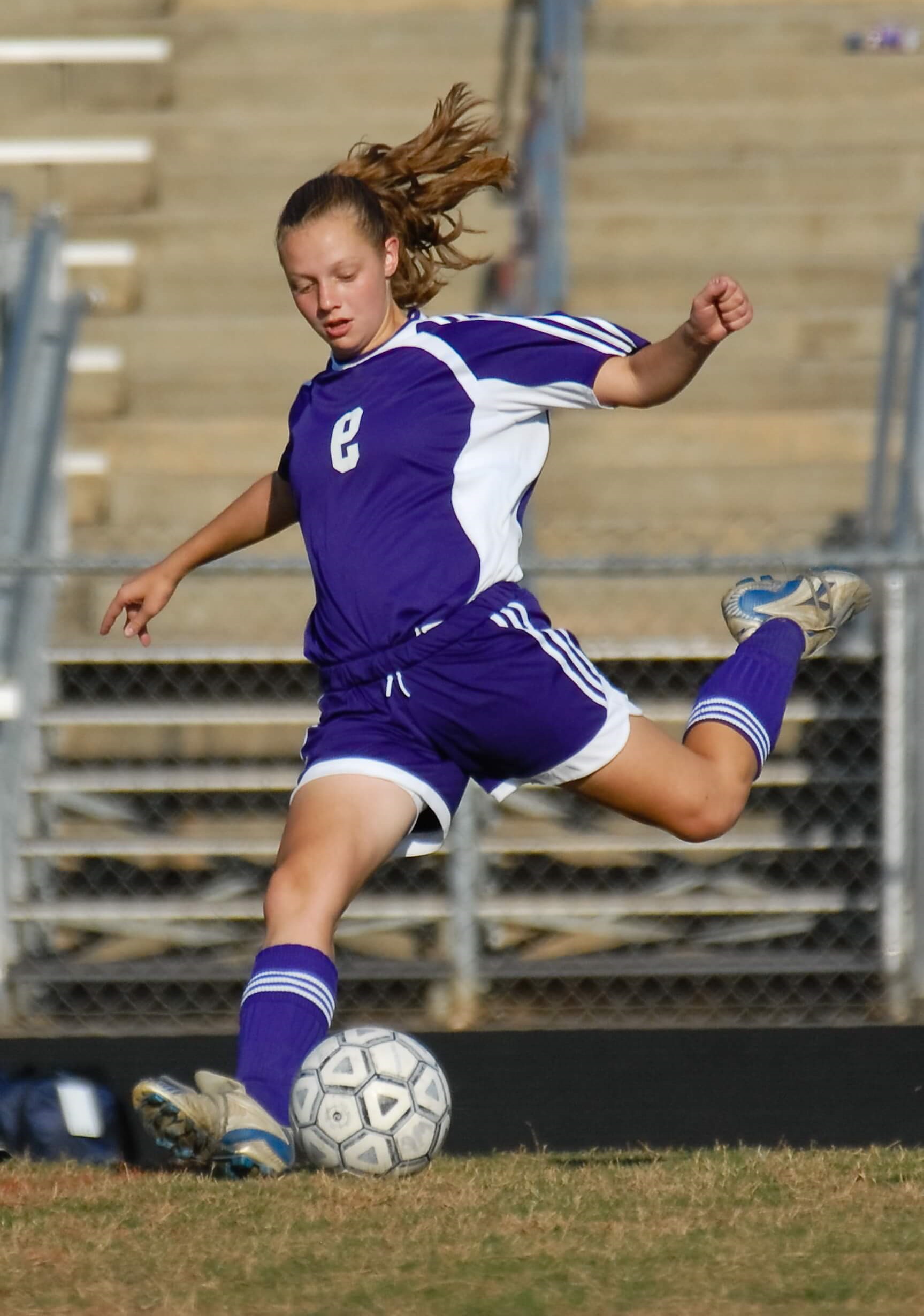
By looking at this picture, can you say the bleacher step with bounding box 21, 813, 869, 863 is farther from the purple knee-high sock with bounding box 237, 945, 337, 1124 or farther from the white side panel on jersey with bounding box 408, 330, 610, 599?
the purple knee-high sock with bounding box 237, 945, 337, 1124

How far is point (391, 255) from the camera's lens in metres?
4.07

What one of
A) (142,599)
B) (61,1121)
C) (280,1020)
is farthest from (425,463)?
(61,1121)

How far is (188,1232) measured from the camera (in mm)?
3330

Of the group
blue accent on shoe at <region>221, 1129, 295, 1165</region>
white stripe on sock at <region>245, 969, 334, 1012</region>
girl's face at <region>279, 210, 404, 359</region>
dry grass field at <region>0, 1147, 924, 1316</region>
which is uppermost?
girl's face at <region>279, 210, 404, 359</region>

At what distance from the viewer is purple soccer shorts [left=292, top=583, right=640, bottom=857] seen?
12.5 ft

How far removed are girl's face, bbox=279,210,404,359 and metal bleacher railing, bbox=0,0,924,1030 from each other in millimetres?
2522

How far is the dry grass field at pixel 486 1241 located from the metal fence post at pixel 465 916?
2688 millimetres

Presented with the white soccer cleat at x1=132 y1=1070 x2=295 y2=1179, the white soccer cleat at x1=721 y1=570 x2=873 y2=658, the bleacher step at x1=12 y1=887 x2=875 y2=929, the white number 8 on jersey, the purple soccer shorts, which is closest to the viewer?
the white soccer cleat at x1=132 y1=1070 x2=295 y2=1179

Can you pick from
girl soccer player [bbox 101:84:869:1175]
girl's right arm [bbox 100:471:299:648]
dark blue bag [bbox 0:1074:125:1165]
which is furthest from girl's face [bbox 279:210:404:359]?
dark blue bag [bbox 0:1074:125:1165]

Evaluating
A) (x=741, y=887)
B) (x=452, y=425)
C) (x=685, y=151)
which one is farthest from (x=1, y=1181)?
(x=685, y=151)

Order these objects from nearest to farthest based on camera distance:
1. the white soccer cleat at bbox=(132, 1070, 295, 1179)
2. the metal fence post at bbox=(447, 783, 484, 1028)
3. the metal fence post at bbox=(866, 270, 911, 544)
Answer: the white soccer cleat at bbox=(132, 1070, 295, 1179) < the metal fence post at bbox=(447, 783, 484, 1028) < the metal fence post at bbox=(866, 270, 911, 544)

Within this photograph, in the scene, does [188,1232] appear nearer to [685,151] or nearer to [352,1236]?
[352,1236]

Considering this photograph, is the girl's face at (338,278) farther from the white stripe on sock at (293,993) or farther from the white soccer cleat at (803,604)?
the white stripe on sock at (293,993)

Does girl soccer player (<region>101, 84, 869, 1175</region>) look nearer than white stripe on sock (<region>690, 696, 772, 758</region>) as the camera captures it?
Yes
